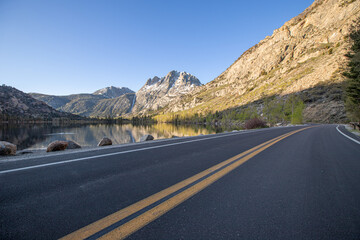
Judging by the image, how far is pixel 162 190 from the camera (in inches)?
97.0

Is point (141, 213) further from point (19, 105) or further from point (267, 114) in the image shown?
point (19, 105)

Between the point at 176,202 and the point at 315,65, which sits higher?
the point at 315,65

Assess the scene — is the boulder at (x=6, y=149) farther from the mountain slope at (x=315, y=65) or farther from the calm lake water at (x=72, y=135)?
the mountain slope at (x=315, y=65)

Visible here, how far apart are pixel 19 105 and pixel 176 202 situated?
738 feet

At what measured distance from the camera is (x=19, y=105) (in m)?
159

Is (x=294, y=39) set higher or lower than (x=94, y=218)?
higher

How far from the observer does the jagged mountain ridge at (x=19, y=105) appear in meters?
145

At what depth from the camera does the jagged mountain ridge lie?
145 meters

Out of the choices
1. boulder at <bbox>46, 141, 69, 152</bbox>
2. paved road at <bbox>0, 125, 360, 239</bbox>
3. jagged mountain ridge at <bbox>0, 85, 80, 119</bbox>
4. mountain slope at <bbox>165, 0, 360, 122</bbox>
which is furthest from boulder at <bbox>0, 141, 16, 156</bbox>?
jagged mountain ridge at <bbox>0, 85, 80, 119</bbox>

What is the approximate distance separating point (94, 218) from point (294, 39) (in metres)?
249

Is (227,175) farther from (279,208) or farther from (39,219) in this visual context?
(39,219)

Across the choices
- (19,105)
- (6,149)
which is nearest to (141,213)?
(6,149)

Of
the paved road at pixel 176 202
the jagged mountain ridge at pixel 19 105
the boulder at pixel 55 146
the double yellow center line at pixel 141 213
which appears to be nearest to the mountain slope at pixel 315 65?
the paved road at pixel 176 202

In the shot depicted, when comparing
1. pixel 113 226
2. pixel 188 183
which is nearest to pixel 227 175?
pixel 188 183
